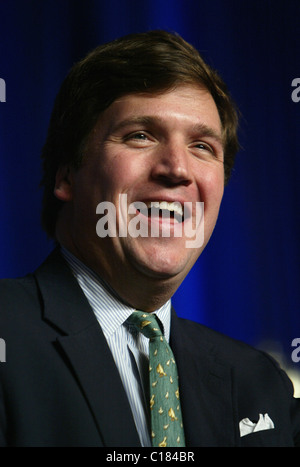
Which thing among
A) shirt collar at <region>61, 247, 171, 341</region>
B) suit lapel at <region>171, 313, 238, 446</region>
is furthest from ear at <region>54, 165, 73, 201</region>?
suit lapel at <region>171, 313, 238, 446</region>

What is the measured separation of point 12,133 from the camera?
1.81m

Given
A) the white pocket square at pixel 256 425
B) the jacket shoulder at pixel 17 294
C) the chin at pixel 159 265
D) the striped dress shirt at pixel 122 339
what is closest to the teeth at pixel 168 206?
the chin at pixel 159 265

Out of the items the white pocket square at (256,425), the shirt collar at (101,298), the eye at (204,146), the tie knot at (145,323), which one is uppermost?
the eye at (204,146)

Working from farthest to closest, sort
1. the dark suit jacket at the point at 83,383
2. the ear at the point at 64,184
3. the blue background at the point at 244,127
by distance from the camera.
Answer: the blue background at the point at 244,127 < the ear at the point at 64,184 < the dark suit jacket at the point at 83,383

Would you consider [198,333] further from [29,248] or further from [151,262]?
[29,248]

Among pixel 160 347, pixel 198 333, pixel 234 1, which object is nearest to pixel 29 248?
pixel 198 333

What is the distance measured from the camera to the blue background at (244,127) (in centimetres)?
191

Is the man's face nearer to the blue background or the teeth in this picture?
the teeth

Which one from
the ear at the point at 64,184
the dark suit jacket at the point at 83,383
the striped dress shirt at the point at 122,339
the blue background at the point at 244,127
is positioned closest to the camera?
the dark suit jacket at the point at 83,383

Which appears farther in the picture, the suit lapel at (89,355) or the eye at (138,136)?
the eye at (138,136)

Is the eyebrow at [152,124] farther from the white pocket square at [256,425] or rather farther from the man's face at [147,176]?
the white pocket square at [256,425]

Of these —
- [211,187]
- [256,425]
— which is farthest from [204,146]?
[256,425]

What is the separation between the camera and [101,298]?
1315 mm

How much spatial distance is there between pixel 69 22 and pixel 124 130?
0.72m
